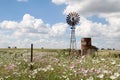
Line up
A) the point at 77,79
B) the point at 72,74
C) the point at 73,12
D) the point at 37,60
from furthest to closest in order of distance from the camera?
the point at 73,12 → the point at 37,60 → the point at 72,74 → the point at 77,79

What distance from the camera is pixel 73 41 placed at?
35.1 meters

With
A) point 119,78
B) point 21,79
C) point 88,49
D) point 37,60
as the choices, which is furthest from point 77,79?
point 88,49

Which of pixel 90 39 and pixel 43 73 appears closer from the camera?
pixel 43 73

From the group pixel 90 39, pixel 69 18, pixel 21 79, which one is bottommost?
pixel 21 79

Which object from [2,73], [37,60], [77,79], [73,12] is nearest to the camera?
[77,79]

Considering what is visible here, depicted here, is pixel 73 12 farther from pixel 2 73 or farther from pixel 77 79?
pixel 77 79

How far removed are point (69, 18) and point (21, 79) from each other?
82.2 feet

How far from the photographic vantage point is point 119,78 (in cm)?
699

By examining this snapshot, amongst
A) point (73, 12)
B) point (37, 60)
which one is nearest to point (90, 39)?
point (73, 12)

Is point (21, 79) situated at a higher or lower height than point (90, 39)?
lower

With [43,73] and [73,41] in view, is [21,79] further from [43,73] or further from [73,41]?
[73,41]

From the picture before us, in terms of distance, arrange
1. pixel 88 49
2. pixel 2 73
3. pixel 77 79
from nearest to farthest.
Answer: pixel 77 79 < pixel 2 73 < pixel 88 49

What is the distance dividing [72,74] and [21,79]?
1.86 metres

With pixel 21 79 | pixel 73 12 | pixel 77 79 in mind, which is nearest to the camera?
pixel 77 79
